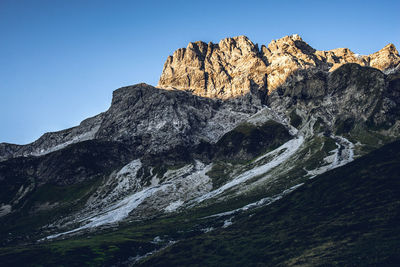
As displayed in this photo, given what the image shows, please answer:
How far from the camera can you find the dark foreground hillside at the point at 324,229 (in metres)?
67.5

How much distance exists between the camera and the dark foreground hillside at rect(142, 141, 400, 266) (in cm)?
6750

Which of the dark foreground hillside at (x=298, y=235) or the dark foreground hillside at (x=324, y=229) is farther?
the dark foreground hillside at (x=298, y=235)

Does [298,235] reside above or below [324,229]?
below

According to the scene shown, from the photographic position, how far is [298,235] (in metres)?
90.4

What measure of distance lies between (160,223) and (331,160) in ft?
351

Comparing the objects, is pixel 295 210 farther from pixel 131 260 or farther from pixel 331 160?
pixel 331 160

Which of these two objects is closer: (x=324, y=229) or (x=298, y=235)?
(x=324, y=229)

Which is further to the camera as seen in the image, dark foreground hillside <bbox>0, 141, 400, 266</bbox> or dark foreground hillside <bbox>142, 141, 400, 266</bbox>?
dark foreground hillside <bbox>0, 141, 400, 266</bbox>

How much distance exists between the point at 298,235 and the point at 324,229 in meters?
7.01

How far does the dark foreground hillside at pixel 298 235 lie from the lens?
69938mm

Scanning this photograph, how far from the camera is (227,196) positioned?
19350 centimetres

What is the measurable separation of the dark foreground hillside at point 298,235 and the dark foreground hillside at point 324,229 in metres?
0.19

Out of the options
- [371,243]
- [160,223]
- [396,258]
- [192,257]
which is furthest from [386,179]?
[160,223]

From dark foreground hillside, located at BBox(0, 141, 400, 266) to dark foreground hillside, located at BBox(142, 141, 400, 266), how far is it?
19cm
